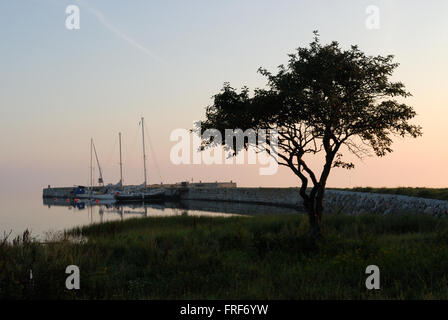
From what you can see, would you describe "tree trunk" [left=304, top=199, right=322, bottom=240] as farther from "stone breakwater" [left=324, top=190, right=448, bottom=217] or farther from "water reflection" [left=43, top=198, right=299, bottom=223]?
"water reflection" [left=43, top=198, right=299, bottom=223]

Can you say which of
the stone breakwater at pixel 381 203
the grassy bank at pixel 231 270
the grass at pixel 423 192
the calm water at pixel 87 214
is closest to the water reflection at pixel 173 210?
the calm water at pixel 87 214

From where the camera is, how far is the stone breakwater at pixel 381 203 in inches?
1079

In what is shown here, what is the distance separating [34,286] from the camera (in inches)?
393

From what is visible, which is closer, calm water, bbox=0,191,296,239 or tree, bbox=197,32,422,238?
tree, bbox=197,32,422,238

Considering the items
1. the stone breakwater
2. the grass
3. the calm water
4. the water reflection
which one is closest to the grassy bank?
the stone breakwater

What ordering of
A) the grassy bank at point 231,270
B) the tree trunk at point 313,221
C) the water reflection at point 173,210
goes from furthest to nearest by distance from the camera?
the water reflection at point 173,210 → the tree trunk at point 313,221 → the grassy bank at point 231,270

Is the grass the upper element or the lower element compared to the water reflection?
Answer: upper

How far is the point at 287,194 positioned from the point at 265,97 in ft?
159

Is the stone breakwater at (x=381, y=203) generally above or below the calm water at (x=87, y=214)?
above

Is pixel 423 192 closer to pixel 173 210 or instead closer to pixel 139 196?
pixel 173 210

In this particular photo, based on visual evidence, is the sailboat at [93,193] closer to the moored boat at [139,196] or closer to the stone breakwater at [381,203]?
the moored boat at [139,196]

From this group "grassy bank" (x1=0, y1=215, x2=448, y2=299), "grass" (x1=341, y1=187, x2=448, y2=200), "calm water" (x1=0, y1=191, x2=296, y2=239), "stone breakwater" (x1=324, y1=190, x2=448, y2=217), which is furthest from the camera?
"calm water" (x1=0, y1=191, x2=296, y2=239)

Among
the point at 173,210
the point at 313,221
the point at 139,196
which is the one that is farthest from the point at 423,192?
the point at 139,196

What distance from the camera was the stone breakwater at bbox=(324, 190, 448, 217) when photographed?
27.4m
